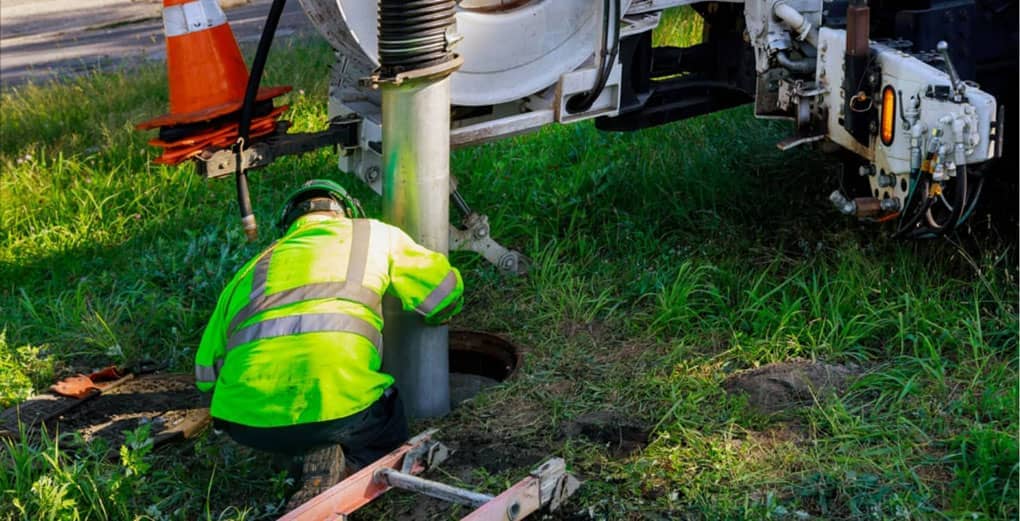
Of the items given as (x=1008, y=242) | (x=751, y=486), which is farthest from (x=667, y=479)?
(x=1008, y=242)

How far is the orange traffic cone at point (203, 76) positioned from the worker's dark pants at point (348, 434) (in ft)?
3.75

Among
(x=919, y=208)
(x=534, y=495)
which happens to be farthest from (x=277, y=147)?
(x=919, y=208)

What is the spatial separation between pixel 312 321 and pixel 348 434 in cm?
39

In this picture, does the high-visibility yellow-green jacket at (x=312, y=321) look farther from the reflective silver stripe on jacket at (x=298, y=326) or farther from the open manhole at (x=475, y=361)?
the open manhole at (x=475, y=361)

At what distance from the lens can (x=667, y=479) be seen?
3.94 m

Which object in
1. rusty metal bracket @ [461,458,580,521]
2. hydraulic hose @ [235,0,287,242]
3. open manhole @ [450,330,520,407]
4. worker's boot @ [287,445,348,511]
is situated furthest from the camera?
open manhole @ [450,330,520,407]

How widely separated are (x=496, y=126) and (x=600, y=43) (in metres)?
0.52

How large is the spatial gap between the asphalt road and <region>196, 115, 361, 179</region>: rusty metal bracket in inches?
203

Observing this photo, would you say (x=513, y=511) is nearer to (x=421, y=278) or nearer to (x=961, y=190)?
(x=421, y=278)

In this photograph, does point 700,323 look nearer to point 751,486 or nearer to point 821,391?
A: point 821,391

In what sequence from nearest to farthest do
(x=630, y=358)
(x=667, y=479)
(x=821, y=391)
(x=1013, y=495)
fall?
(x=1013, y=495), (x=667, y=479), (x=821, y=391), (x=630, y=358)

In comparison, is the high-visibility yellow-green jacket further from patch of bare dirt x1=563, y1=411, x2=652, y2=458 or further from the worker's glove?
patch of bare dirt x1=563, y1=411, x2=652, y2=458

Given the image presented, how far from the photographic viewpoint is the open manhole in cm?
506

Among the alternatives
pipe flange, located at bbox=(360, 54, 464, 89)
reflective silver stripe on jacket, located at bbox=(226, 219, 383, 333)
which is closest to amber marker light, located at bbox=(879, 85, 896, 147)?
pipe flange, located at bbox=(360, 54, 464, 89)
